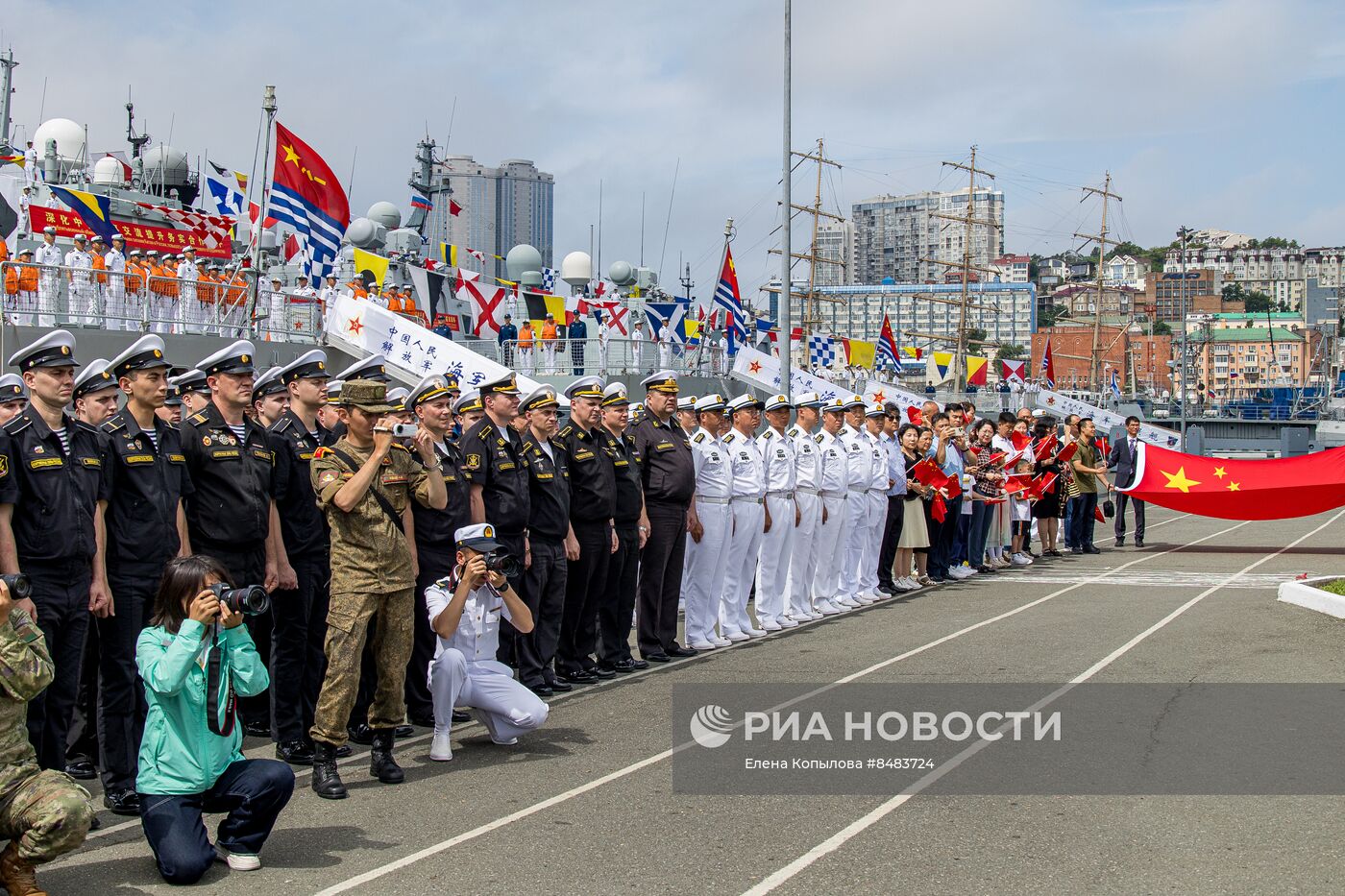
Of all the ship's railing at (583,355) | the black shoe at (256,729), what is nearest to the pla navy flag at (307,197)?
the ship's railing at (583,355)

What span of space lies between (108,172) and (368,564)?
31.3 metres

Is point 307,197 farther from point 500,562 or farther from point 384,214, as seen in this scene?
point 384,214

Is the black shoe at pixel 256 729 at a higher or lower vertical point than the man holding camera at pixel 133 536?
lower

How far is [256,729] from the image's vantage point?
7758mm

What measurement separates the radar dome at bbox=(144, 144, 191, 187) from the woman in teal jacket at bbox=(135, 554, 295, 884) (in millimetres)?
34070

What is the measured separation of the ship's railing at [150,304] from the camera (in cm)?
1862

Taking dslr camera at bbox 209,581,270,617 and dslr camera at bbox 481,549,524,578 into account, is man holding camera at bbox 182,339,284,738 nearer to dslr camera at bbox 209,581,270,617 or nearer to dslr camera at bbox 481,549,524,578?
dslr camera at bbox 481,549,524,578

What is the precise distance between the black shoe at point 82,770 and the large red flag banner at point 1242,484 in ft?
51.7

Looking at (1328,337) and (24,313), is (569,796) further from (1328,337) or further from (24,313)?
(1328,337)

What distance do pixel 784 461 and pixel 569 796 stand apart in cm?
634

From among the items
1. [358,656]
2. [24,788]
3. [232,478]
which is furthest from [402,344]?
[24,788]

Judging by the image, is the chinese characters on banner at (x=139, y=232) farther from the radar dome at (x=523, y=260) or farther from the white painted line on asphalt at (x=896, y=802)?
the white painted line on asphalt at (x=896, y=802)

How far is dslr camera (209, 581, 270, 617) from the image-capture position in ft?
16.6

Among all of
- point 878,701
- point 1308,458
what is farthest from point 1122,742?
point 1308,458
